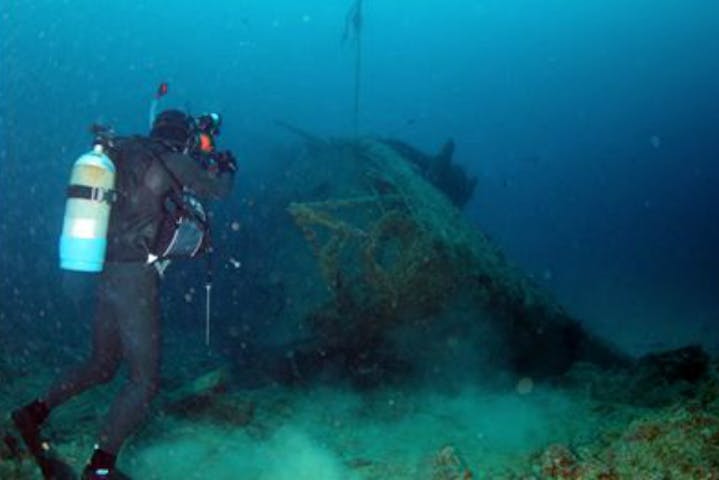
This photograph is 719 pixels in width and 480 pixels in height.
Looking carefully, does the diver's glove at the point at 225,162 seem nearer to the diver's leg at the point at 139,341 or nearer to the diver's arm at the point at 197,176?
the diver's arm at the point at 197,176

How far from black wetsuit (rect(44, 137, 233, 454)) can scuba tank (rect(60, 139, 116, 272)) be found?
0.52ft

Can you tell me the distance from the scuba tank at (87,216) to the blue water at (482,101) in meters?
38.1

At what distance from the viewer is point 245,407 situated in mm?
6207

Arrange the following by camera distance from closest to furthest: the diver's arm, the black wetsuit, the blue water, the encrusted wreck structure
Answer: the black wetsuit < the diver's arm < the encrusted wreck structure < the blue water

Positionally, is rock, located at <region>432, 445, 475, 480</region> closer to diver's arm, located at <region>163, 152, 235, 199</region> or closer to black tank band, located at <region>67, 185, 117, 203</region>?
diver's arm, located at <region>163, 152, 235, 199</region>

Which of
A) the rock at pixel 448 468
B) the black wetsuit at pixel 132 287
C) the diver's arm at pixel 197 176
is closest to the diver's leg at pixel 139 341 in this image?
the black wetsuit at pixel 132 287

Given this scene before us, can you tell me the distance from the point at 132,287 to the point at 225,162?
4.23ft

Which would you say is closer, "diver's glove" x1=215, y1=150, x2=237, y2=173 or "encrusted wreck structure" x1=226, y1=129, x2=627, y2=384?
"diver's glove" x1=215, y1=150, x2=237, y2=173

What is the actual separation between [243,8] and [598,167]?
367ft

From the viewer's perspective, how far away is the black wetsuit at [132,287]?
435 cm

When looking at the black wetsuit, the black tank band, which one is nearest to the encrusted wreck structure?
the black wetsuit

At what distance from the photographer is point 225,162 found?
4941mm

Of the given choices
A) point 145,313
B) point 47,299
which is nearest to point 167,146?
point 145,313

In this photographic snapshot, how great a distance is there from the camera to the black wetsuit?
435 cm
